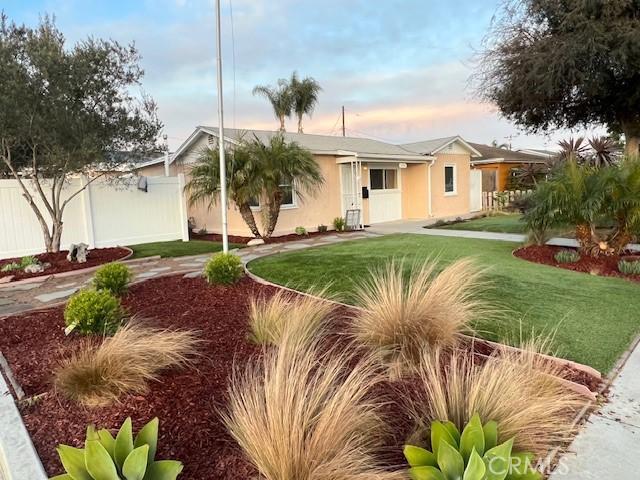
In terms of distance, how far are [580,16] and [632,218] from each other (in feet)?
19.3

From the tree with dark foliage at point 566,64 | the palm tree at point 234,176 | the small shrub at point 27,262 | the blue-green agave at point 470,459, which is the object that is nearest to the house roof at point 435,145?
the tree with dark foliage at point 566,64

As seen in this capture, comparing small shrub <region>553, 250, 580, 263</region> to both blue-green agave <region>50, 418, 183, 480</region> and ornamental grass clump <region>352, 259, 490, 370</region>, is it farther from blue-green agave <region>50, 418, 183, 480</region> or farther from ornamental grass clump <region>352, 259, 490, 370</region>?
blue-green agave <region>50, 418, 183, 480</region>

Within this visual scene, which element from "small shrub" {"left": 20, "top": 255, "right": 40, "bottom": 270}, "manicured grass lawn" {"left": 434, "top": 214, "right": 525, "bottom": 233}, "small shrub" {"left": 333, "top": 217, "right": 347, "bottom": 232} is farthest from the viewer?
"small shrub" {"left": 333, "top": 217, "right": 347, "bottom": 232}

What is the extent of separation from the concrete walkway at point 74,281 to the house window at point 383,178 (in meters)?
6.64

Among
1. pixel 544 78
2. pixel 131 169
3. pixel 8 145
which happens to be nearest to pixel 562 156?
pixel 544 78

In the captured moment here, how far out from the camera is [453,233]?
12562mm

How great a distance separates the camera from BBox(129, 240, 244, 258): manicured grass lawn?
954 cm

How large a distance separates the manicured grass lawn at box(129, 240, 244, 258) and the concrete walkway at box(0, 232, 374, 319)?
19.9 inches

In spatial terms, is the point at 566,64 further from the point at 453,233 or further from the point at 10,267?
the point at 10,267

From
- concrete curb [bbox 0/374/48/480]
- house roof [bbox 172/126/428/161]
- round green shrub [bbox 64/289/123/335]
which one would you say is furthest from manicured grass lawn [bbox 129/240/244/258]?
concrete curb [bbox 0/374/48/480]

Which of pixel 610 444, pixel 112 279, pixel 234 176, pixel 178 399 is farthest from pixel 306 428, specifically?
pixel 234 176

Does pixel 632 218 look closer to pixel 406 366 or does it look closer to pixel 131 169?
pixel 406 366

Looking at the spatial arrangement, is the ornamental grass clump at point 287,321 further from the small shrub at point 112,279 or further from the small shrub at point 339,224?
the small shrub at point 339,224

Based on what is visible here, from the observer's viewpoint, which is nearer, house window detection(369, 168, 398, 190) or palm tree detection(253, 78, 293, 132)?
house window detection(369, 168, 398, 190)
